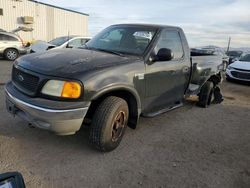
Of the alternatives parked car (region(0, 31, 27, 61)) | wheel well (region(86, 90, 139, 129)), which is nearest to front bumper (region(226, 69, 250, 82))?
wheel well (region(86, 90, 139, 129))

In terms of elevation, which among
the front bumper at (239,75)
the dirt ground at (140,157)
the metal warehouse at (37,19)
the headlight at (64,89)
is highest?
the metal warehouse at (37,19)

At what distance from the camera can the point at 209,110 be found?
6867mm

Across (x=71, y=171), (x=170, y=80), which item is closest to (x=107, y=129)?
(x=71, y=171)

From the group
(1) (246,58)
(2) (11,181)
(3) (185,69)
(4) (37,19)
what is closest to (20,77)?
(2) (11,181)

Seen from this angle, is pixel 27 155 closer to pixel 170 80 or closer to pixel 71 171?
pixel 71 171

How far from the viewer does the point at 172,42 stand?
17.2 feet

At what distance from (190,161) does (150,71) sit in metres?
1.47

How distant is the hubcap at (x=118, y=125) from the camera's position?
3987 mm

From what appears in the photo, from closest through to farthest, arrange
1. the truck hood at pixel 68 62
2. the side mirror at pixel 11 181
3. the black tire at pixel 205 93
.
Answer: the side mirror at pixel 11 181, the truck hood at pixel 68 62, the black tire at pixel 205 93

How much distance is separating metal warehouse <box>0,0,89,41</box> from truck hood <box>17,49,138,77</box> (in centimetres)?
2033

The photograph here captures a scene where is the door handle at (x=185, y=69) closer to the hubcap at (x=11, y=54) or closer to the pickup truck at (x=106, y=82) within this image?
the pickup truck at (x=106, y=82)

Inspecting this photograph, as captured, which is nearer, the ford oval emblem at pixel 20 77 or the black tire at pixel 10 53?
the ford oval emblem at pixel 20 77

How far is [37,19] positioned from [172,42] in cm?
2168

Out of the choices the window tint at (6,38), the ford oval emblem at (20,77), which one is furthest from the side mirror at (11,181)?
the window tint at (6,38)
